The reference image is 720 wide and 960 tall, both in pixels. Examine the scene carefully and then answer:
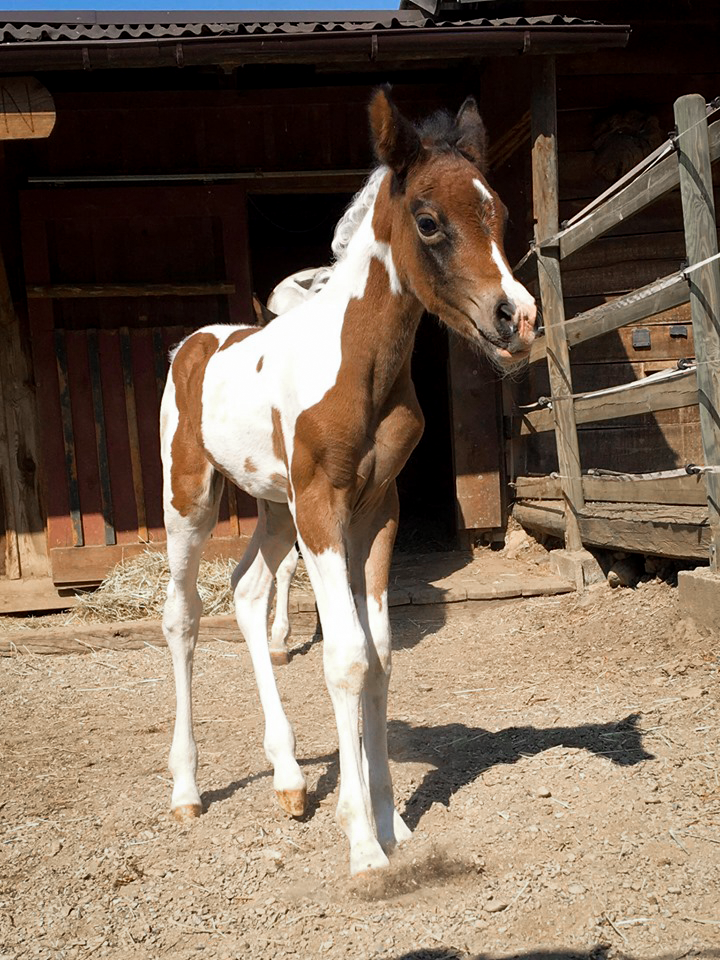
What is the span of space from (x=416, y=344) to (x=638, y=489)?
5.79m

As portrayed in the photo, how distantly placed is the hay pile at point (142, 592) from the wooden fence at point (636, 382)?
2320 mm

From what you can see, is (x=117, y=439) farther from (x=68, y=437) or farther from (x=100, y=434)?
(x=68, y=437)

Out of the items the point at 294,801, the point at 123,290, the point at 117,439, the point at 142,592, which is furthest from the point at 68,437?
the point at 294,801

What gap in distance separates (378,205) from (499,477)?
4.42 m

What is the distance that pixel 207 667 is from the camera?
18.4 ft

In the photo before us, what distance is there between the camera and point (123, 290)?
702cm

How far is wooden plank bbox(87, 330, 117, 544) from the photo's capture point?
705cm

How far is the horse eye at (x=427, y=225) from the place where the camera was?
276cm

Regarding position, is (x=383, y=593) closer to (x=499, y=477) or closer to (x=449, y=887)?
(x=449, y=887)

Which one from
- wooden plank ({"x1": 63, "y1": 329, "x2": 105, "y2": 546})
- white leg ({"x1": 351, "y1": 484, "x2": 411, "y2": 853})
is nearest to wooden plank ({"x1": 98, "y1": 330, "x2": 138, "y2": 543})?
wooden plank ({"x1": 63, "y1": 329, "x2": 105, "y2": 546})

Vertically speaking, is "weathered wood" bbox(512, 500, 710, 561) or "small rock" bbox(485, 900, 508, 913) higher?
"weathered wood" bbox(512, 500, 710, 561)

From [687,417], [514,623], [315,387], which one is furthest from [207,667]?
[687,417]

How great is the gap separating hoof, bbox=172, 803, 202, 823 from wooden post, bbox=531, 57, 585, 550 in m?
3.36

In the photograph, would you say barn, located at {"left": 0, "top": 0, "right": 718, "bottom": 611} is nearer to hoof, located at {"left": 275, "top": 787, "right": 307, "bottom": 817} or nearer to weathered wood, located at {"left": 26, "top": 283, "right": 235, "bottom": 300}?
weathered wood, located at {"left": 26, "top": 283, "right": 235, "bottom": 300}
